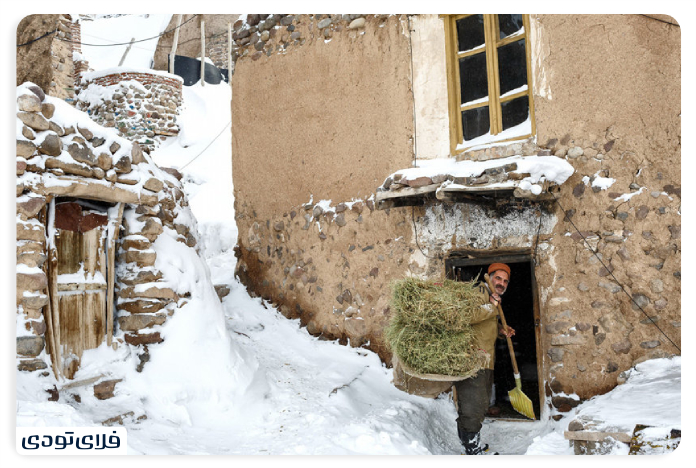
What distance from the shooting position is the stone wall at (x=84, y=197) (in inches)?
118

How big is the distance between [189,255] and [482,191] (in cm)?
214

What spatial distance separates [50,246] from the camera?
3.18 metres

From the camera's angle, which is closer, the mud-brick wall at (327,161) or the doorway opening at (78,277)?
the doorway opening at (78,277)

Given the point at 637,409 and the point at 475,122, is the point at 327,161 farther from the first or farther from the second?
the point at 637,409

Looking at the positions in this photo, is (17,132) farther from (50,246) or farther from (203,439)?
(203,439)

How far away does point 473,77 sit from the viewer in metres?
4.13

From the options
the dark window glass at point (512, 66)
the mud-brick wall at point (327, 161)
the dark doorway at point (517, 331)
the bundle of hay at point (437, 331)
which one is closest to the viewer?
the bundle of hay at point (437, 331)

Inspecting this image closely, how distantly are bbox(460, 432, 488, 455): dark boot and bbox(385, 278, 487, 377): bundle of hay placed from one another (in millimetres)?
592

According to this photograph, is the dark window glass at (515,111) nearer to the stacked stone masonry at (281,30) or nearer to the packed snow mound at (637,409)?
the stacked stone masonry at (281,30)

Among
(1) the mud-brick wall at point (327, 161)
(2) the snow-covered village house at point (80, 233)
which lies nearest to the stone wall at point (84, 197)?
(2) the snow-covered village house at point (80, 233)

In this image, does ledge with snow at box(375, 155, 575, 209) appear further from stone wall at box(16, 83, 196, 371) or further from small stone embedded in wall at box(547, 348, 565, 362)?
stone wall at box(16, 83, 196, 371)

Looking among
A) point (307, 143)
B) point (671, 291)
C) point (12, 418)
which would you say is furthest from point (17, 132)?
point (671, 291)

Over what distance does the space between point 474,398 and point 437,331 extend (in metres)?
0.63

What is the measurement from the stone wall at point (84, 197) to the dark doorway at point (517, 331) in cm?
209
